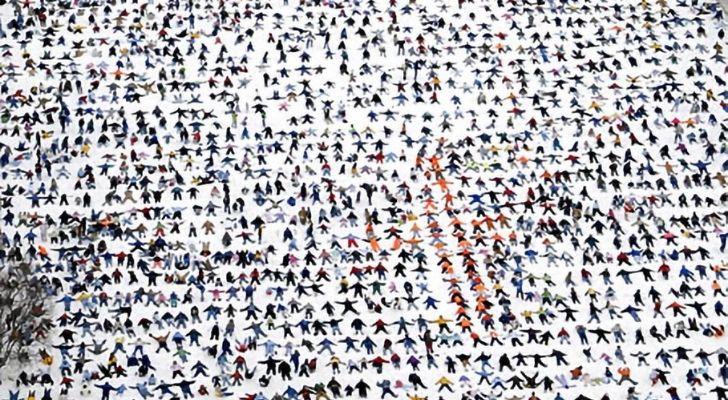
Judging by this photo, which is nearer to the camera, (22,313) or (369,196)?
(22,313)

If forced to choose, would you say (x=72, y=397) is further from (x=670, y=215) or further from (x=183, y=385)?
(x=670, y=215)

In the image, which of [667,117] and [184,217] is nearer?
[184,217]

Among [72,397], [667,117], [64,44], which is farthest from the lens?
[64,44]

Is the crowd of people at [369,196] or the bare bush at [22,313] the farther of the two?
the crowd of people at [369,196]

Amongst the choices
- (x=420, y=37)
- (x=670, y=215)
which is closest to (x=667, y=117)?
(x=670, y=215)

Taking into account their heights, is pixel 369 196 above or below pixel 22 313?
above

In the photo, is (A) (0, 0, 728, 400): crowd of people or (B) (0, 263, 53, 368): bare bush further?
(A) (0, 0, 728, 400): crowd of people

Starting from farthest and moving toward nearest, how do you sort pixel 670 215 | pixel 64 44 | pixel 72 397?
1. pixel 64 44
2. pixel 670 215
3. pixel 72 397

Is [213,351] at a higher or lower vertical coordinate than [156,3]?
lower
